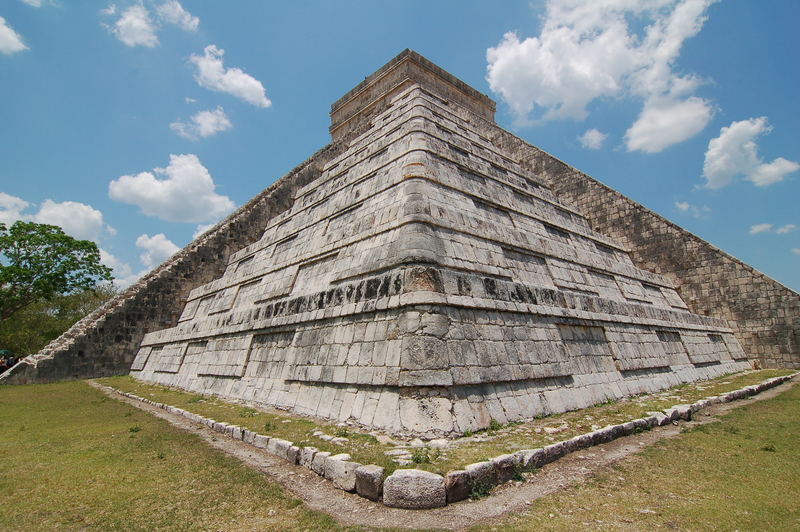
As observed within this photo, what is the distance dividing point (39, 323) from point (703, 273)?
3768cm

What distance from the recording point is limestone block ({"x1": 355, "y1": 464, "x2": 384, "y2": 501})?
12.5ft

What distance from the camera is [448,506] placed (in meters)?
3.70

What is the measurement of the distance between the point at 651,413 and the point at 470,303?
3569mm

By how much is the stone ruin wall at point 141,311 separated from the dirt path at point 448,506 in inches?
509

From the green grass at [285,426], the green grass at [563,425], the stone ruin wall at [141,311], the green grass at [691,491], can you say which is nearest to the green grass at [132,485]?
the green grass at [285,426]

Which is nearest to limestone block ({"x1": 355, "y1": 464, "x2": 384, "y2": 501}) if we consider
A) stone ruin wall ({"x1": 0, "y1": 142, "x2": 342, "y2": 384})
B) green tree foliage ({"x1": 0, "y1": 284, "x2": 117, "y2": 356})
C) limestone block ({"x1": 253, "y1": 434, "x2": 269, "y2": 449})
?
limestone block ({"x1": 253, "y1": 434, "x2": 269, "y2": 449})

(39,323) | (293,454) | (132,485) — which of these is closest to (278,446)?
(293,454)

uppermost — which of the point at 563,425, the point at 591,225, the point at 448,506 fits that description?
the point at 591,225

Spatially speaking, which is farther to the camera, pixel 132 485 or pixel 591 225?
pixel 591 225

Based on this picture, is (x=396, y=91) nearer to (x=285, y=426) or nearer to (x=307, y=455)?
(x=285, y=426)

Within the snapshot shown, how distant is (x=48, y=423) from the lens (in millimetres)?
7602

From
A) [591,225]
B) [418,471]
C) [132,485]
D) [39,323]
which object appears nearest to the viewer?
[418,471]

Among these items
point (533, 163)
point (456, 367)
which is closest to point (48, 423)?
point (456, 367)

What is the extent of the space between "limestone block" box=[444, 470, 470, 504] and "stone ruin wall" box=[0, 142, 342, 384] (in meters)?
16.8
